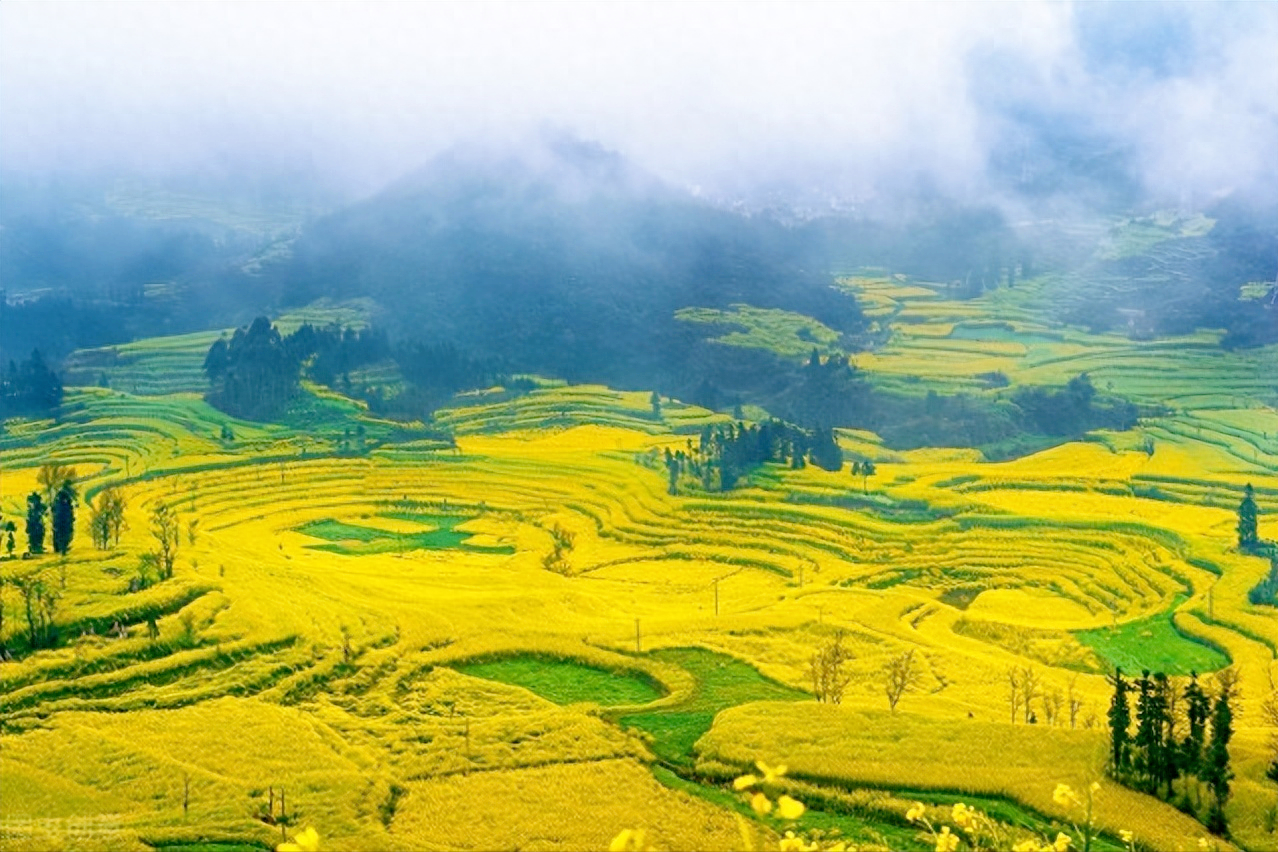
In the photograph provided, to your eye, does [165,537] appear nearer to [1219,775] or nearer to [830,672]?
[830,672]

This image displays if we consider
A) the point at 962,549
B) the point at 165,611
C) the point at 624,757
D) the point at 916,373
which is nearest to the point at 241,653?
the point at 165,611

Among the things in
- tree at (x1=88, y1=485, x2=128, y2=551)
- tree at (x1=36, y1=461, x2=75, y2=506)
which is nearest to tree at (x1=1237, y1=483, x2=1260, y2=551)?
tree at (x1=88, y1=485, x2=128, y2=551)

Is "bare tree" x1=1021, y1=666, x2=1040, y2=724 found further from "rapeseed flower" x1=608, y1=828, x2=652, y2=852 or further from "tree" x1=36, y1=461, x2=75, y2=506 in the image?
"tree" x1=36, y1=461, x2=75, y2=506

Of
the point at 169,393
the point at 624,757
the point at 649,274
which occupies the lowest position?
the point at 624,757

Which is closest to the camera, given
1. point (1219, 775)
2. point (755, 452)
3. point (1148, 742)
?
point (1219, 775)

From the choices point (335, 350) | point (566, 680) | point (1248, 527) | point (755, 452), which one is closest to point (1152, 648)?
point (1248, 527)

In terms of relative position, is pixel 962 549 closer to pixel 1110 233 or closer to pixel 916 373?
pixel 916 373
